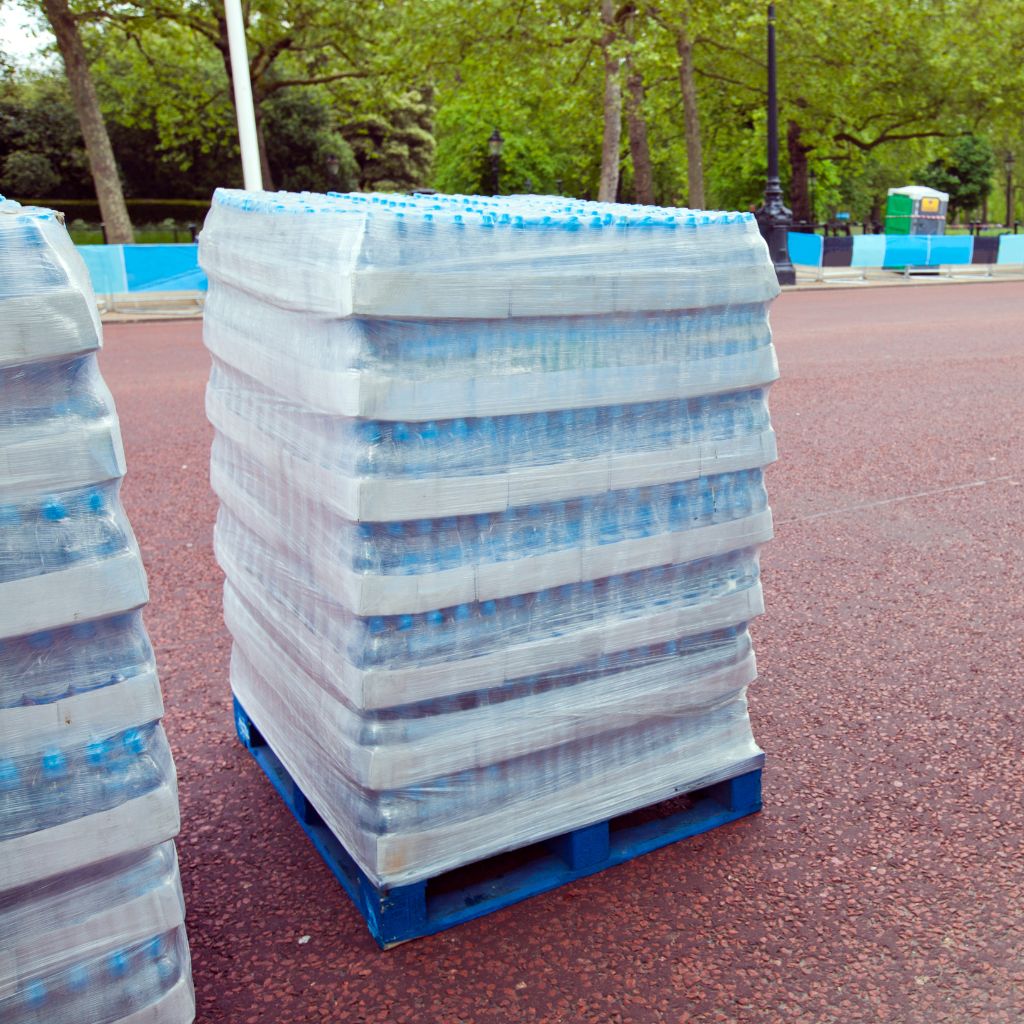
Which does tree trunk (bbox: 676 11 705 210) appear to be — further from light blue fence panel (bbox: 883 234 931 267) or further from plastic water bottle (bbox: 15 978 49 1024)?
plastic water bottle (bbox: 15 978 49 1024)

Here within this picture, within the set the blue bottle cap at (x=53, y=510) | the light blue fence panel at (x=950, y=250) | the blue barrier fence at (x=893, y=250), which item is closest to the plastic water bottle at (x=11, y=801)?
the blue bottle cap at (x=53, y=510)

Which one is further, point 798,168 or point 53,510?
point 798,168

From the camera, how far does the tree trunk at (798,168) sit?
120ft

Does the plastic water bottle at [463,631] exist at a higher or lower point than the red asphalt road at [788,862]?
higher

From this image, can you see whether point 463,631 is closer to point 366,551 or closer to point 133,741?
point 366,551

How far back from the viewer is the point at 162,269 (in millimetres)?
18922

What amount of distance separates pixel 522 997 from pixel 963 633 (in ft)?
8.56

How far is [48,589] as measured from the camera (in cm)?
181

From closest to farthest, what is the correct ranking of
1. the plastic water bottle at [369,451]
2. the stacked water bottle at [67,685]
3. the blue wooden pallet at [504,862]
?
the stacked water bottle at [67,685]
the plastic water bottle at [369,451]
the blue wooden pallet at [504,862]

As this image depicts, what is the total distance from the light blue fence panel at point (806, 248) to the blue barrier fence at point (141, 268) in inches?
556

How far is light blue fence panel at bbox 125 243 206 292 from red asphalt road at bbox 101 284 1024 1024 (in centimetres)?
1434

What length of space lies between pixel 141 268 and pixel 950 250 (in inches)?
740

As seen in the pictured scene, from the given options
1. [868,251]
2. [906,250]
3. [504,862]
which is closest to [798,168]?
[906,250]

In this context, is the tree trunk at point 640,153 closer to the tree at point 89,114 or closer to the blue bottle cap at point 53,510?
the tree at point 89,114
